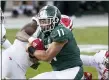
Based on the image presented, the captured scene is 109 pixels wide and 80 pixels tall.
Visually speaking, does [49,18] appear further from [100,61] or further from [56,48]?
[100,61]

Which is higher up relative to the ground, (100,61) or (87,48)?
(100,61)

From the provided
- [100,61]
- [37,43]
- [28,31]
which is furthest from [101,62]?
[37,43]

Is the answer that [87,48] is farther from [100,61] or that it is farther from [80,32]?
[100,61]

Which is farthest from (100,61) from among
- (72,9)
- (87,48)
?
(72,9)

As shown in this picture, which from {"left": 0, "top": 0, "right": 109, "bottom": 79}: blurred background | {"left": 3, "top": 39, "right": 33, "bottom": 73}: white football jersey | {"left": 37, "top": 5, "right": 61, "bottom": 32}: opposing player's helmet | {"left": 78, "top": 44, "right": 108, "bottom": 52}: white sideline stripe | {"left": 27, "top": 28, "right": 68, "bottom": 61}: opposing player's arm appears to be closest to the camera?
{"left": 27, "top": 28, "right": 68, "bottom": 61}: opposing player's arm

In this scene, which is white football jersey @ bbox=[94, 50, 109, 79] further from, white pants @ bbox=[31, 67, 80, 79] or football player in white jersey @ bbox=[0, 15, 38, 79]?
white pants @ bbox=[31, 67, 80, 79]

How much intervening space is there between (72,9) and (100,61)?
15.8m

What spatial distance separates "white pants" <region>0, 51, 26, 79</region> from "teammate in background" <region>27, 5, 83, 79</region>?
68 cm

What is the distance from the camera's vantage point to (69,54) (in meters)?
5.16

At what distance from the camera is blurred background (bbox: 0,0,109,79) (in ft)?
46.8

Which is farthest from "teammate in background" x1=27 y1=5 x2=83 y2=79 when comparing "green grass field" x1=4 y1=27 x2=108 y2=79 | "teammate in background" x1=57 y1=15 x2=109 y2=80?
"green grass field" x1=4 y1=27 x2=108 y2=79

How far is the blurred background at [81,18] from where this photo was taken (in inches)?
562

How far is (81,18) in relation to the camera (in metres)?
22.5

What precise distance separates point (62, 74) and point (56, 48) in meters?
0.30
